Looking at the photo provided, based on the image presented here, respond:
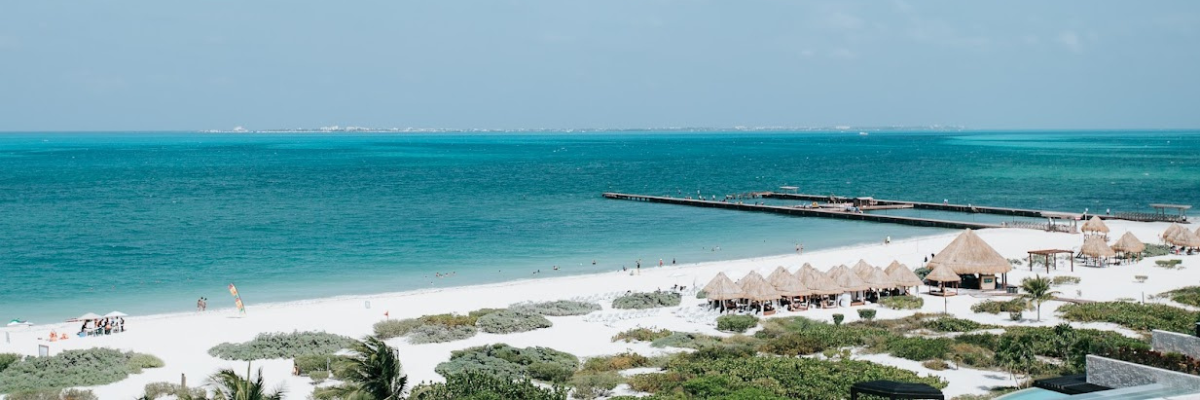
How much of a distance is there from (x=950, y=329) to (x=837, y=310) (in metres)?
5.22

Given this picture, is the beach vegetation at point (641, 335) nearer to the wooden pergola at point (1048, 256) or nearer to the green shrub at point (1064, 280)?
the green shrub at point (1064, 280)

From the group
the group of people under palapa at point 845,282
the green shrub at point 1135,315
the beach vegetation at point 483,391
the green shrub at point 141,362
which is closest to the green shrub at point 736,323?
the group of people under palapa at point 845,282

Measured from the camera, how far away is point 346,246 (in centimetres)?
4978

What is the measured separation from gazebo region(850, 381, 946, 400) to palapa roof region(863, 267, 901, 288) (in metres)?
15.1

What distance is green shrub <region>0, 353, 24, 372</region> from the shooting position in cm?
2177

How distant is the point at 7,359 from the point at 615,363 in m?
14.3

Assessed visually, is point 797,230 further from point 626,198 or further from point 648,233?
point 626,198

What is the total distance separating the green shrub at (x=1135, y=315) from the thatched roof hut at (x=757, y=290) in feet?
26.6

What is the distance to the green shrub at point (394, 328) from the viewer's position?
2577cm

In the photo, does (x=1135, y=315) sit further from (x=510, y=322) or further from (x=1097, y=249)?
(x=510, y=322)

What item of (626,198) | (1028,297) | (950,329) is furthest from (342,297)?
(626,198)

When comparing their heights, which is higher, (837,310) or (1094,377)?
(1094,377)

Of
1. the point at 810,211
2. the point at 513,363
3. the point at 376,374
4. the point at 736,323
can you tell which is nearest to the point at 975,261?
the point at 736,323

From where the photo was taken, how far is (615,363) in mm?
21453
